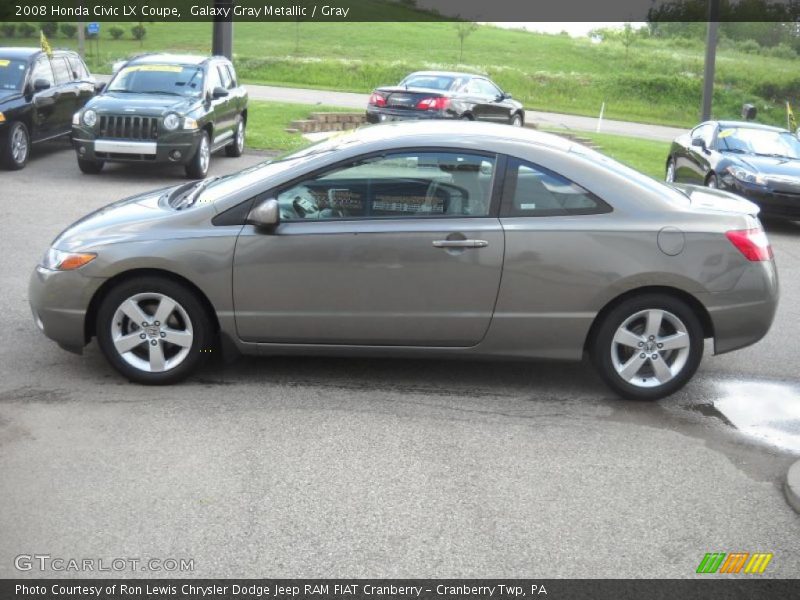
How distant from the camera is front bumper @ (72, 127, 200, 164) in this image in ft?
48.8

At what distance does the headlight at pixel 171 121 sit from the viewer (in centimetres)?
1495

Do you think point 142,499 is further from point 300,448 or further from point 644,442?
point 644,442

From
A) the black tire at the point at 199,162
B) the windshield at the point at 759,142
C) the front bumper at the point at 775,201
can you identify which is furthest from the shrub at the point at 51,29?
the front bumper at the point at 775,201

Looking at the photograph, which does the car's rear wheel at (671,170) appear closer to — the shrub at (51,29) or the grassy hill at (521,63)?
the grassy hill at (521,63)

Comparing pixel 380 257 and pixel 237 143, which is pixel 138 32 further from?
pixel 380 257

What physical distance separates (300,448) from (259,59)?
168ft

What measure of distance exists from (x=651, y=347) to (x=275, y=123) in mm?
18170

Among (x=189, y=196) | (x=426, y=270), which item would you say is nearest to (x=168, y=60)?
(x=189, y=196)

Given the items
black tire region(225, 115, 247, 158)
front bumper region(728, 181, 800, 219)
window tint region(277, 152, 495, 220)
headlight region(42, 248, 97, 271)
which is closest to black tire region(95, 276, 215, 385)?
headlight region(42, 248, 97, 271)

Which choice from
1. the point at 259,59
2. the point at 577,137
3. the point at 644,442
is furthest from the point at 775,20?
the point at 644,442

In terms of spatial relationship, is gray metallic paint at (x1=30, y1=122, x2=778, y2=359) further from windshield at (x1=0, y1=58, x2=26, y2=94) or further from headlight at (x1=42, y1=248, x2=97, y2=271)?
windshield at (x1=0, y1=58, x2=26, y2=94)

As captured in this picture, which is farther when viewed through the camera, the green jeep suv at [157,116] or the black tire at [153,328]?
the green jeep suv at [157,116]

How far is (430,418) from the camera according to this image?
595 cm

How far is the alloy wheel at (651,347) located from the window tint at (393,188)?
1.20 metres
